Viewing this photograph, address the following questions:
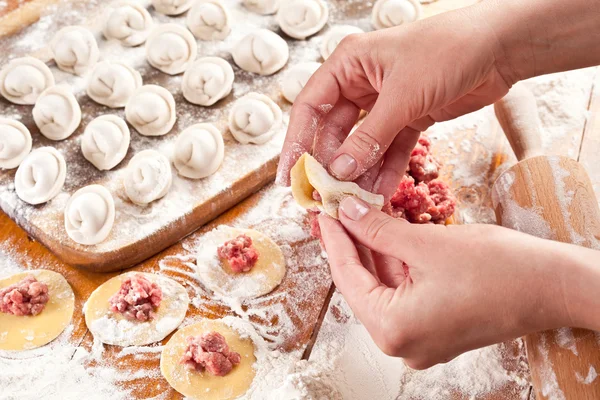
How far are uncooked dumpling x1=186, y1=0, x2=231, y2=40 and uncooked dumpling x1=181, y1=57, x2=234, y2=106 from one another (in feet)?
0.92

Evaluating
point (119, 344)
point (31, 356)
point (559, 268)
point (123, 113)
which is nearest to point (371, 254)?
point (559, 268)

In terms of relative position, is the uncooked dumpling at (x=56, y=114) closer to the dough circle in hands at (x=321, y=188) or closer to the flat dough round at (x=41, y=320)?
the flat dough round at (x=41, y=320)

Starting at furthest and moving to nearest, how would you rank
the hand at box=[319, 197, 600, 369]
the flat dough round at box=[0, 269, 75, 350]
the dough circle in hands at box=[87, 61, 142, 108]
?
the dough circle in hands at box=[87, 61, 142, 108], the flat dough round at box=[0, 269, 75, 350], the hand at box=[319, 197, 600, 369]

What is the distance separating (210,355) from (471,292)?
84 cm

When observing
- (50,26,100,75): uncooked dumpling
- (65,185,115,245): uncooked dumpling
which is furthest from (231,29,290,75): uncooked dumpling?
(65,185,115,245): uncooked dumpling

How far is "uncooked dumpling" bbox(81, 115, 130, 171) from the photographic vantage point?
2432mm

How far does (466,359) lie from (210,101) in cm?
143

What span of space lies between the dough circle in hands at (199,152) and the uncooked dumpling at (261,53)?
1.41ft

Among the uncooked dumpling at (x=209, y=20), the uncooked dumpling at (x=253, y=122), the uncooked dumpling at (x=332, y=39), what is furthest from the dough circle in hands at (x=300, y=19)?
the uncooked dumpling at (x=253, y=122)

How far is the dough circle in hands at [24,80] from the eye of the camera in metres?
2.62

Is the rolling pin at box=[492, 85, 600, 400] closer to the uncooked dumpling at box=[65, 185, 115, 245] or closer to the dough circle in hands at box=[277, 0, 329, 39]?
the dough circle in hands at box=[277, 0, 329, 39]

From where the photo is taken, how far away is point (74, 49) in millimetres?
2729

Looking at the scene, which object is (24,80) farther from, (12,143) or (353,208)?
(353,208)

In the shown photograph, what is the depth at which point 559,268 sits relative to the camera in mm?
1559
